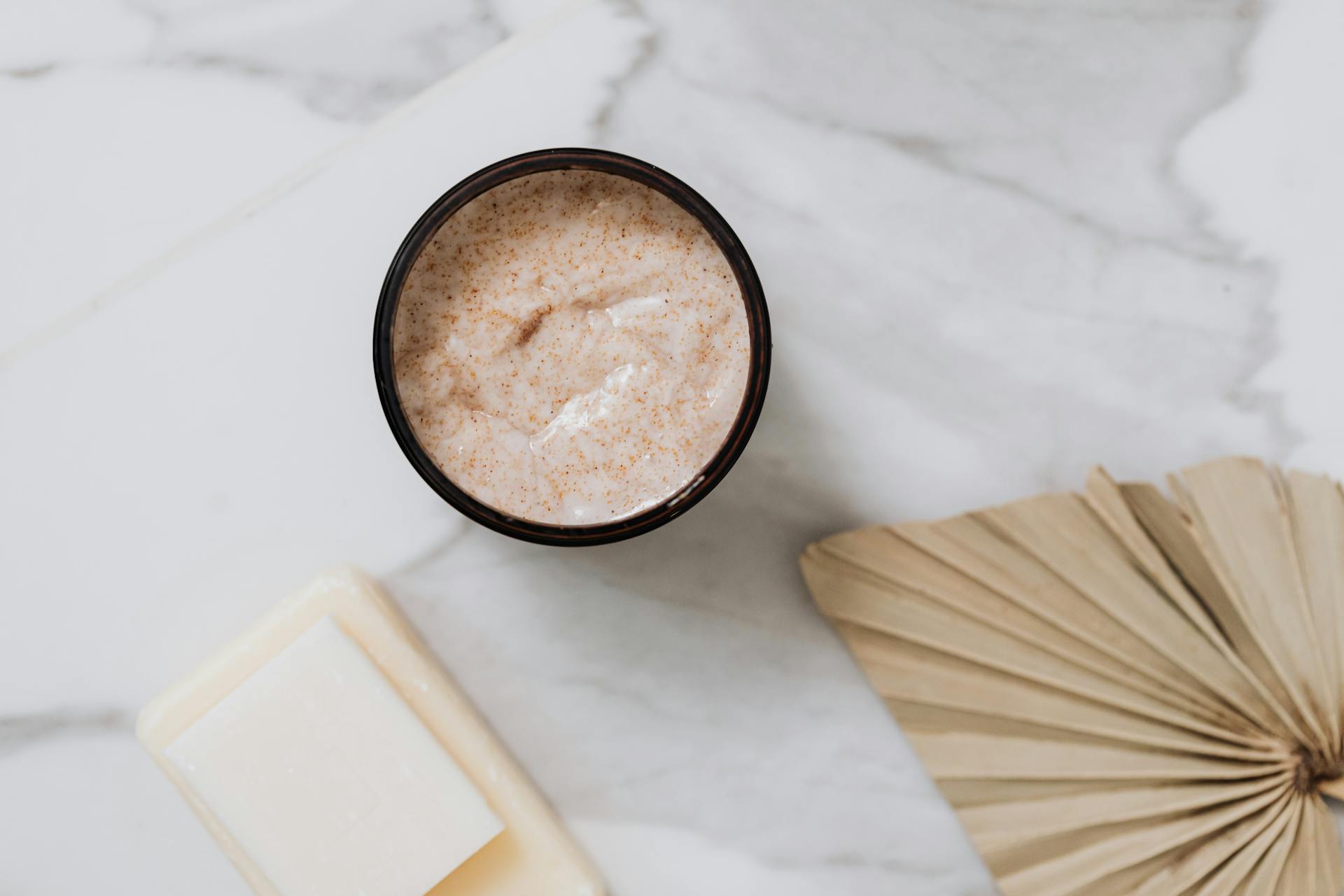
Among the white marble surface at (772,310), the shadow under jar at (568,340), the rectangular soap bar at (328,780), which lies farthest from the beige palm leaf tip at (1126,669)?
the rectangular soap bar at (328,780)

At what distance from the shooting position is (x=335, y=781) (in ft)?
2.22

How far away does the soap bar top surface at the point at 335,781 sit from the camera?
671 mm

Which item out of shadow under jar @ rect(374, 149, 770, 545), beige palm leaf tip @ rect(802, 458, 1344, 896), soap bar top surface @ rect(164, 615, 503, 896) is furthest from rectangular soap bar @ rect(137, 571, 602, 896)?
beige palm leaf tip @ rect(802, 458, 1344, 896)

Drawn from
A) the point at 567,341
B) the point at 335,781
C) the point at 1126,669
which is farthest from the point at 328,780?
the point at 1126,669

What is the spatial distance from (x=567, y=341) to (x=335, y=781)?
0.35 meters

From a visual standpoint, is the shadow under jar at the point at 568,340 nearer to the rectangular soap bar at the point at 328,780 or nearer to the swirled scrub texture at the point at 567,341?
the swirled scrub texture at the point at 567,341

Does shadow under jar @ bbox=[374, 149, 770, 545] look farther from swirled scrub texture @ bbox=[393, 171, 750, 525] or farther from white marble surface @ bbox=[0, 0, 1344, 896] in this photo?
white marble surface @ bbox=[0, 0, 1344, 896]

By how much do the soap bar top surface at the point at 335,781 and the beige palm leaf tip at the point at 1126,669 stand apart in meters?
0.31

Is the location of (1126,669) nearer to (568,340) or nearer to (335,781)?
(568,340)

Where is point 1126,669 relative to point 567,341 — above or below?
below

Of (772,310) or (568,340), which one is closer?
(568,340)

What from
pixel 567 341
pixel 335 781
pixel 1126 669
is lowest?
pixel 1126 669

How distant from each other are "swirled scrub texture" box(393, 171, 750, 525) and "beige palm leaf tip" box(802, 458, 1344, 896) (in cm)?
19

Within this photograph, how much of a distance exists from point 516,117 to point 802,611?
1.44ft
